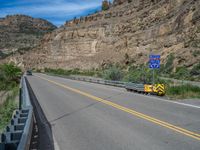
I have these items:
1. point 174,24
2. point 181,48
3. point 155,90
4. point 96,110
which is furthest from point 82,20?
point 96,110

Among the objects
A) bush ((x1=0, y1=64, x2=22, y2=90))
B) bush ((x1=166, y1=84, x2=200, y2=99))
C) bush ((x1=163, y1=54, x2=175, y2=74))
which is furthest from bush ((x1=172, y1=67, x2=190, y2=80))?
bush ((x1=0, y1=64, x2=22, y2=90))

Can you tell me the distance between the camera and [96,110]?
47.2 feet

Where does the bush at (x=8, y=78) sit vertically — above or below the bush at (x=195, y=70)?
below

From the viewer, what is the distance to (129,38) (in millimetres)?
67562

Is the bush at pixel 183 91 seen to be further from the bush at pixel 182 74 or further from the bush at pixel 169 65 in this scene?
the bush at pixel 169 65

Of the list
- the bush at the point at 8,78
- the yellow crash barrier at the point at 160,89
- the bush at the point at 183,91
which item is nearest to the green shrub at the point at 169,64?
the bush at the point at 183,91

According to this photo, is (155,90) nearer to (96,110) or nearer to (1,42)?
(96,110)

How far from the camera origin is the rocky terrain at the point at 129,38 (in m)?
49.0

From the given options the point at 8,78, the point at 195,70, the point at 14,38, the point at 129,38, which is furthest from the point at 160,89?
the point at 14,38

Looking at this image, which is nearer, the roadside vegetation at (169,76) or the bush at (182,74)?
the roadside vegetation at (169,76)

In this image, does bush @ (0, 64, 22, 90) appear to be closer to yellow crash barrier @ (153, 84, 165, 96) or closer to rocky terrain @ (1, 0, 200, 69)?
rocky terrain @ (1, 0, 200, 69)

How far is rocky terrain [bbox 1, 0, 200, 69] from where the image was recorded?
49.0 m

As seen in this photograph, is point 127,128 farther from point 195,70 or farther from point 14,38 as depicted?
point 14,38

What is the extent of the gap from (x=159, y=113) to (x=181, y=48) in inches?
1434
